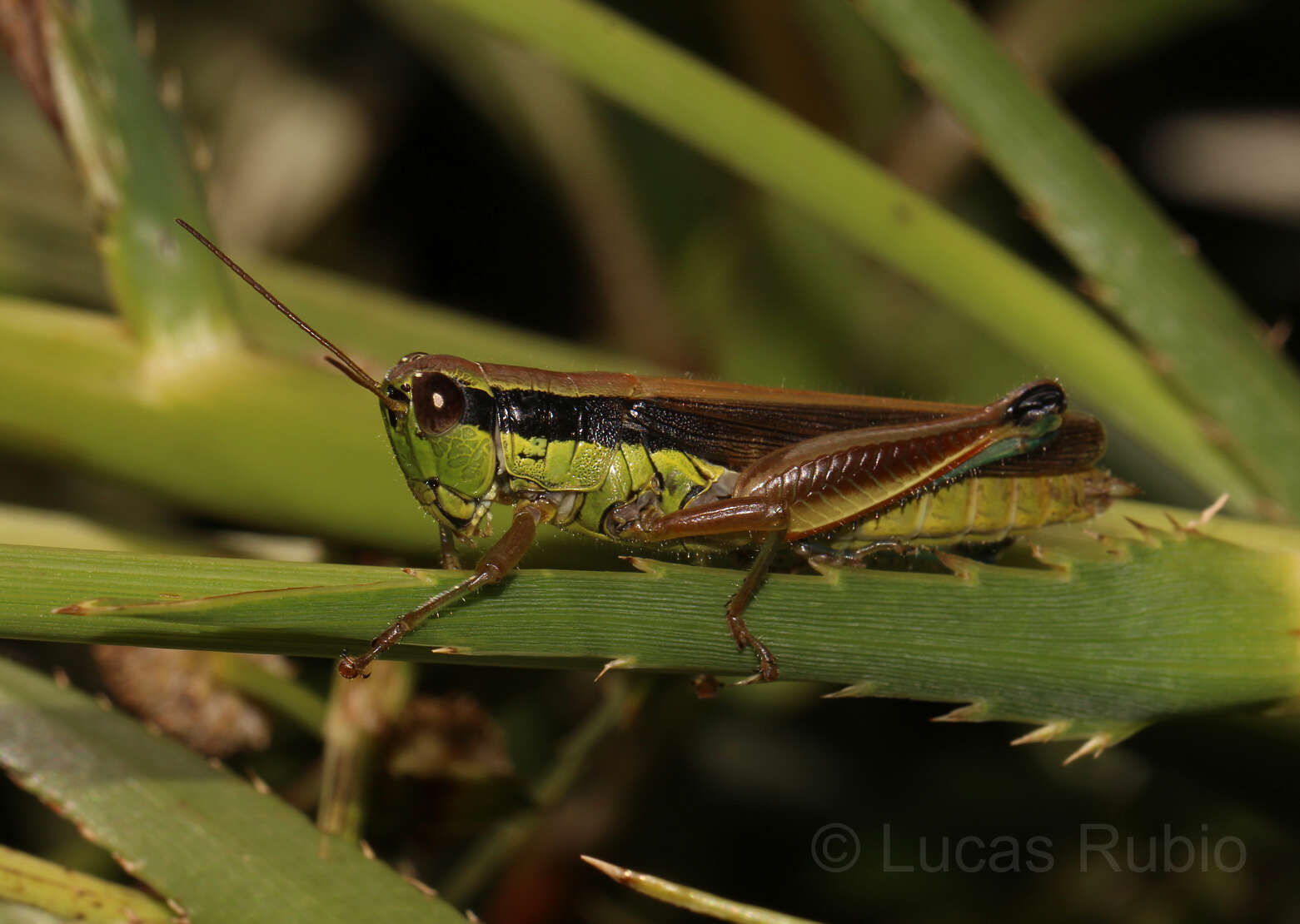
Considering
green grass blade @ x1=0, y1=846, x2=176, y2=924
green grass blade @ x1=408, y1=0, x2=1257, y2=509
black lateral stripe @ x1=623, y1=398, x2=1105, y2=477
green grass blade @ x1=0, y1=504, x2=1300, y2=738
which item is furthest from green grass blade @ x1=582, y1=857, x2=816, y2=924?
green grass blade @ x1=408, y1=0, x2=1257, y2=509

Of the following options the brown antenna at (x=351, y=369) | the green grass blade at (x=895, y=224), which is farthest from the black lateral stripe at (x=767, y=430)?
the brown antenna at (x=351, y=369)

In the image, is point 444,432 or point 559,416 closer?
point 444,432

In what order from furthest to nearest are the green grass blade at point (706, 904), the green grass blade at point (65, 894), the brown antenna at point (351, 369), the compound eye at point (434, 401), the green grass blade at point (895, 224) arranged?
1. the green grass blade at point (895, 224)
2. the compound eye at point (434, 401)
3. the brown antenna at point (351, 369)
4. the green grass blade at point (65, 894)
5. the green grass blade at point (706, 904)

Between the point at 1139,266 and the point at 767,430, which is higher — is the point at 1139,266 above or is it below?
above

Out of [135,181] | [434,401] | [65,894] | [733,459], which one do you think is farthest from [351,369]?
[65,894]

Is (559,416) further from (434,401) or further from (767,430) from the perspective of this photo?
(767,430)

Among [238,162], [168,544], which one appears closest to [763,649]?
[168,544]

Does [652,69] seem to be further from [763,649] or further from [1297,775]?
[1297,775]

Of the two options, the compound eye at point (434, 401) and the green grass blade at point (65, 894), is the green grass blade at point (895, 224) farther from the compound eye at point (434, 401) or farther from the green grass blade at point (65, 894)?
the green grass blade at point (65, 894)
